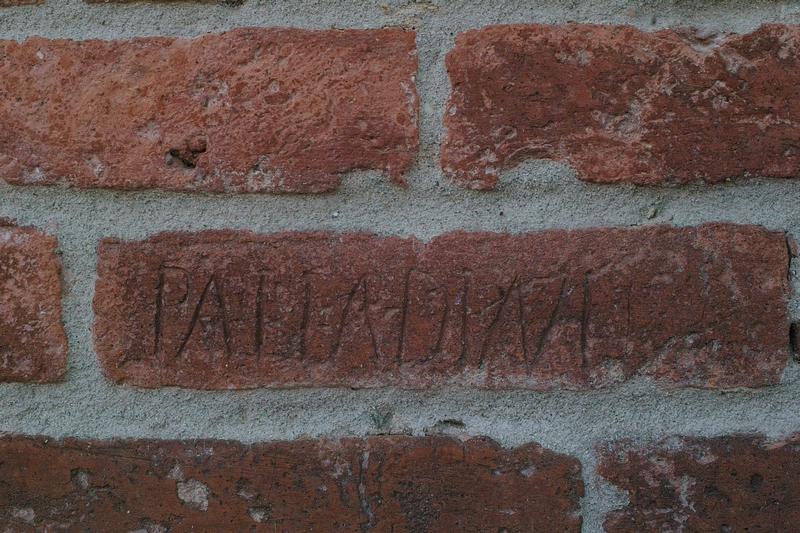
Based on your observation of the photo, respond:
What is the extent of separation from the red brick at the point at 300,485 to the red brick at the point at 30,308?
0.22ft

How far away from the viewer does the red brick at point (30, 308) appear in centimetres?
53

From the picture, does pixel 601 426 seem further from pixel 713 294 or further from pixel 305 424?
pixel 305 424

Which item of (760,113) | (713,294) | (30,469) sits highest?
(760,113)

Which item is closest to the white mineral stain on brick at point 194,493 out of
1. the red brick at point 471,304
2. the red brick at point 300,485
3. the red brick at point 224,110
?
the red brick at point 300,485

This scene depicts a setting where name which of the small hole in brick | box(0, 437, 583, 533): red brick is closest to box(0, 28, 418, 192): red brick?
the small hole in brick

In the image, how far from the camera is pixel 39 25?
525mm

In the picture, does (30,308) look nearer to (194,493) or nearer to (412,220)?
(194,493)

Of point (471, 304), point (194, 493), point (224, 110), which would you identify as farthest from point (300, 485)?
point (224, 110)

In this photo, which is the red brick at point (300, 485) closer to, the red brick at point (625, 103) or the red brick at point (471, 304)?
the red brick at point (471, 304)

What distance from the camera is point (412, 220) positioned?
0.51 metres

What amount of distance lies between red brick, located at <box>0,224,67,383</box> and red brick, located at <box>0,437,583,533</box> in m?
0.07

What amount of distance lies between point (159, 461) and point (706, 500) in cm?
45

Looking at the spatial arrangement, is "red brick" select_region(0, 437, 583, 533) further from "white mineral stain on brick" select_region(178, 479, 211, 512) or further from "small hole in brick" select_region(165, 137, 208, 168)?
"small hole in brick" select_region(165, 137, 208, 168)

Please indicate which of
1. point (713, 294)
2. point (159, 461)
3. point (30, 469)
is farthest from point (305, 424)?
point (713, 294)
